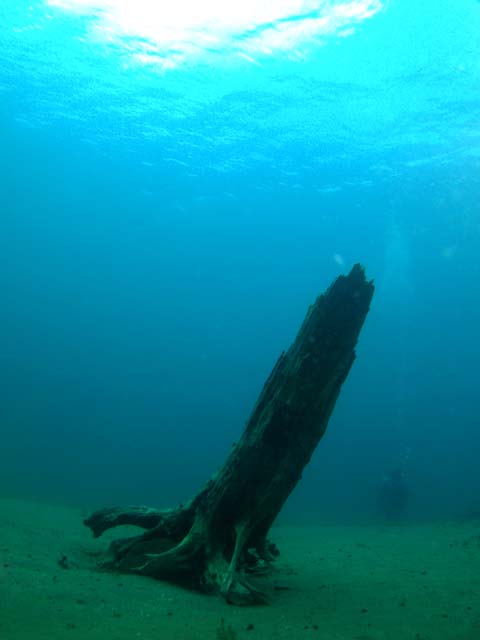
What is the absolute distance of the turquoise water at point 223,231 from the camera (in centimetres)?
2238

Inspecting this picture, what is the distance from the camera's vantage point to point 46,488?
85.6 ft

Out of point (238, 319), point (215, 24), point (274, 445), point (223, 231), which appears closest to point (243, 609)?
point (274, 445)

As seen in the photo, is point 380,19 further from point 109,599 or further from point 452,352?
point 452,352

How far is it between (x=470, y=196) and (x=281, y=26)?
75.6ft

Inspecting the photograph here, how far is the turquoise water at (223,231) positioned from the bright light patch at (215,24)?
111mm

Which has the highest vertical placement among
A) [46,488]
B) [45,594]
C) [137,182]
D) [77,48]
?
[137,182]

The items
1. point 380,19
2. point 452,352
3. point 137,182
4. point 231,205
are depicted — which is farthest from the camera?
point 452,352

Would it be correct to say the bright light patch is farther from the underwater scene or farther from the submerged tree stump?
the submerged tree stump

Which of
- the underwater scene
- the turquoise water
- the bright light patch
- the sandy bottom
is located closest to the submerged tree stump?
the underwater scene

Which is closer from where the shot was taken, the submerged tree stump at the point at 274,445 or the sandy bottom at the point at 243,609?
the sandy bottom at the point at 243,609

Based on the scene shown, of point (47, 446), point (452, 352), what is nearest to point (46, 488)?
point (47, 446)

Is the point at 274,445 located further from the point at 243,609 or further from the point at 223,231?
the point at 223,231

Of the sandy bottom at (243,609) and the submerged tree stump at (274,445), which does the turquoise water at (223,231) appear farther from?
the sandy bottom at (243,609)

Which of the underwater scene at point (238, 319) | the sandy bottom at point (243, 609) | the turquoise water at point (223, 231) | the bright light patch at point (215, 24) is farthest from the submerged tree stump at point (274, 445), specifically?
the turquoise water at point (223, 231)
